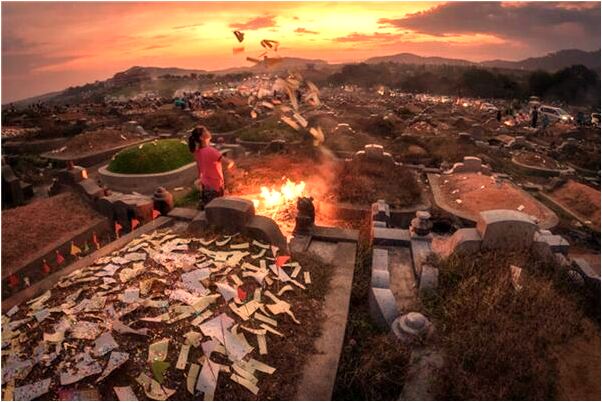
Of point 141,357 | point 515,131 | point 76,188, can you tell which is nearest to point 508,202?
point 141,357

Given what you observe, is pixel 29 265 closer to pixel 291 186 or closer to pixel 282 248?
pixel 282 248

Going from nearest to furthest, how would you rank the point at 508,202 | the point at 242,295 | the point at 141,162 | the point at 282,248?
the point at 242,295 < the point at 282,248 < the point at 508,202 < the point at 141,162

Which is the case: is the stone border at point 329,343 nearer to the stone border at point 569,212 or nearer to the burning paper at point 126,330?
the burning paper at point 126,330

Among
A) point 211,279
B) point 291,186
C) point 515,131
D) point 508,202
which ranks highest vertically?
point 211,279

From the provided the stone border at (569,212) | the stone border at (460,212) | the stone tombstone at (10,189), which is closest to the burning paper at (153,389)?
the stone border at (460,212)

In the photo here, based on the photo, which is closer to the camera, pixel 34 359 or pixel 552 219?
pixel 34 359

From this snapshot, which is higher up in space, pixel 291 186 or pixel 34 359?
pixel 34 359

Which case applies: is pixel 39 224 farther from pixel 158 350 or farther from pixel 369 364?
pixel 369 364
